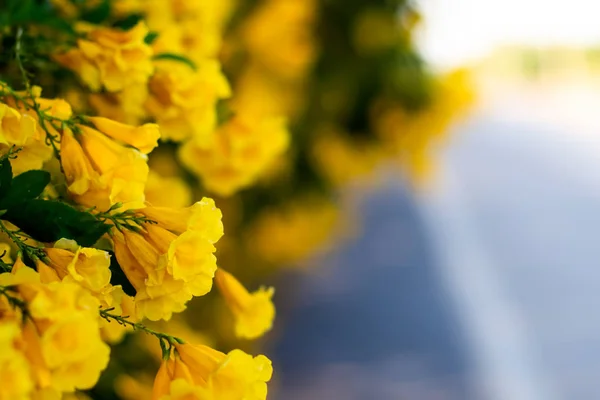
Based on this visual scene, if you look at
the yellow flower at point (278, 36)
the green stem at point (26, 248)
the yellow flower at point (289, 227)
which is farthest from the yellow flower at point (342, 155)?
the green stem at point (26, 248)

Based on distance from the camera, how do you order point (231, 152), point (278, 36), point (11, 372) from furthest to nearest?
point (278, 36) → point (231, 152) → point (11, 372)

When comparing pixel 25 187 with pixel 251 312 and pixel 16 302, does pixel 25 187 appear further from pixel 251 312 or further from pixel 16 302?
pixel 251 312

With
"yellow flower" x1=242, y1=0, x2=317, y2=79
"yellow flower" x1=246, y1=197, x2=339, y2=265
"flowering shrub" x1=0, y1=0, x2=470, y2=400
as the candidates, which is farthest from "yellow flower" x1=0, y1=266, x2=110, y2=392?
"yellow flower" x1=246, y1=197, x2=339, y2=265

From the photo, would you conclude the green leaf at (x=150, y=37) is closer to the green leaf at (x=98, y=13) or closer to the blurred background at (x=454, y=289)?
the green leaf at (x=98, y=13)

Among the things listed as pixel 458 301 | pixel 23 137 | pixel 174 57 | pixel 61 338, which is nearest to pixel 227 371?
pixel 61 338

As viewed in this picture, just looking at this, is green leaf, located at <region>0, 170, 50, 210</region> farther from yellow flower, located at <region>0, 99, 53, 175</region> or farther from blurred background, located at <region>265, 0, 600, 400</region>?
blurred background, located at <region>265, 0, 600, 400</region>
